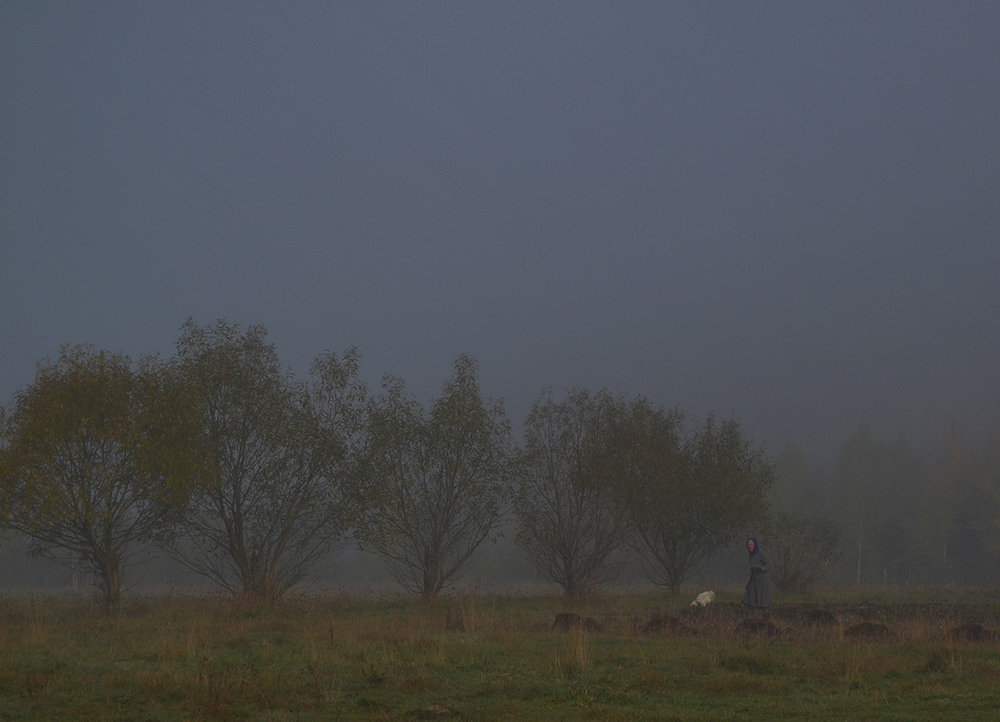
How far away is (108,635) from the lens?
2108 centimetres

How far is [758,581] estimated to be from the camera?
91.8 feet

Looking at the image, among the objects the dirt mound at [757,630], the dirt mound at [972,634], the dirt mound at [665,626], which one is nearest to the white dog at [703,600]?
the dirt mound at [665,626]

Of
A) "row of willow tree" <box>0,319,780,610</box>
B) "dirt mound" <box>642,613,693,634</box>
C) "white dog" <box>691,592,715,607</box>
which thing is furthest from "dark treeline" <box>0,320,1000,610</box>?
"dirt mound" <box>642,613,693,634</box>

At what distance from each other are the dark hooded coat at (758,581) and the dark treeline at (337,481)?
9630 millimetres

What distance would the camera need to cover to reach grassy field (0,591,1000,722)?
11.9 meters

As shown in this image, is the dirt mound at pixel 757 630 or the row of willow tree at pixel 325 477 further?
the row of willow tree at pixel 325 477

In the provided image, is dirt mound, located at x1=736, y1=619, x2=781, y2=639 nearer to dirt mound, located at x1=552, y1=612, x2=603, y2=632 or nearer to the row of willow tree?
dirt mound, located at x1=552, y1=612, x2=603, y2=632

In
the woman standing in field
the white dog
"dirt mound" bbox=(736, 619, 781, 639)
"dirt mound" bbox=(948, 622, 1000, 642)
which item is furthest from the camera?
the white dog

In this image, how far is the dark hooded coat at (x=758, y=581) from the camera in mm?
27766

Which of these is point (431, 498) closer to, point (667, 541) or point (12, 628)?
point (667, 541)

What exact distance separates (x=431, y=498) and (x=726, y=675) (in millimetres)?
22887

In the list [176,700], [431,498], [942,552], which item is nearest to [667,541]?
[431,498]

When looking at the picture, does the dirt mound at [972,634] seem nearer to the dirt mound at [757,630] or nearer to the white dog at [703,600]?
the dirt mound at [757,630]

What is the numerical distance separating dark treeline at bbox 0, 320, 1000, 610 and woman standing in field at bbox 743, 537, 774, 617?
9.63 meters
